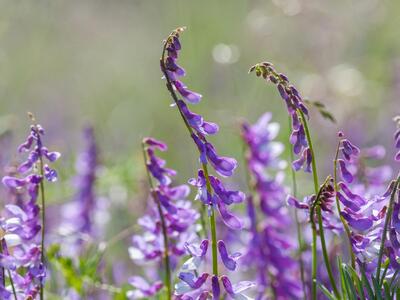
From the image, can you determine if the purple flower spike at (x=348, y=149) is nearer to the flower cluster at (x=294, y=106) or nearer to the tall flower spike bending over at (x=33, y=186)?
the flower cluster at (x=294, y=106)

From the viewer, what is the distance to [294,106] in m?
1.42

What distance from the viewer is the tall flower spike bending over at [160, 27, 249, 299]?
1359 mm

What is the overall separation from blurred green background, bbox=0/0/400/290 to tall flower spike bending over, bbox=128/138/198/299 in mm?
825

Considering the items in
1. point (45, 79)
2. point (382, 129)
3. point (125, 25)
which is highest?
point (125, 25)

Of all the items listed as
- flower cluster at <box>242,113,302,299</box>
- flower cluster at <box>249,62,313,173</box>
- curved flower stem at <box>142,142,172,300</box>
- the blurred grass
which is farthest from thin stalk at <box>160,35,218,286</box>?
the blurred grass

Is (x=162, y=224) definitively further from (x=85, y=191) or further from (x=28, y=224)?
(x=85, y=191)

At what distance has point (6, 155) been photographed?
9.13 ft

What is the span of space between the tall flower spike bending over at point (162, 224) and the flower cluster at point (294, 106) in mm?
282

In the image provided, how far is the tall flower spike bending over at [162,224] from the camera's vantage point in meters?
1.68

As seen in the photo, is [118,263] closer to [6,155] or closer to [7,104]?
[6,155]

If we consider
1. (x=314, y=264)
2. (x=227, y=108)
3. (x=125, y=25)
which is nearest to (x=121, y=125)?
(x=227, y=108)

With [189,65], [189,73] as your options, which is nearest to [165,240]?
[189,73]

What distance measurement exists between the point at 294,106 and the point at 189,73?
3.70m

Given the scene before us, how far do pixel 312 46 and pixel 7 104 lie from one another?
4.81 feet
